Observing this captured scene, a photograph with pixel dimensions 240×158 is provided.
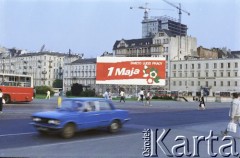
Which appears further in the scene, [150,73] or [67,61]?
[67,61]

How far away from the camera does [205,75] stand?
347ft

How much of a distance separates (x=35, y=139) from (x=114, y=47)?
12199 centimetres

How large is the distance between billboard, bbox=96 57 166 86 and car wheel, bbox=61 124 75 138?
56805mm

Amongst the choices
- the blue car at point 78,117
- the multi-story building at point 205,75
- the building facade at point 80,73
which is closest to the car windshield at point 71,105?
the blue car at point 78,117

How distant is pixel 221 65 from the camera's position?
102 m

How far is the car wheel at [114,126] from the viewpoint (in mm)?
14461

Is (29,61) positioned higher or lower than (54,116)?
higher

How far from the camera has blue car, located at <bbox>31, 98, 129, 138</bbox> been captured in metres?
12.6

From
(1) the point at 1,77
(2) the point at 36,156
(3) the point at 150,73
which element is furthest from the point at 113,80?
(2) the point at 36,156

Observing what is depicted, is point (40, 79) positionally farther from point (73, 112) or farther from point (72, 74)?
point (73, 112)

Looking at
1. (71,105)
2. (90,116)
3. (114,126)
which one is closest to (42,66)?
(114,126)

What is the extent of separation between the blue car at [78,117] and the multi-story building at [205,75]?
280 feet

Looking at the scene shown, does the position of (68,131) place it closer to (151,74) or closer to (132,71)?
(151,74)

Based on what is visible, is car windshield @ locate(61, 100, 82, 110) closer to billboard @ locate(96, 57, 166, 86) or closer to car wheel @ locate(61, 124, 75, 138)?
car wheel @ locate(61, 124, 75, 138)
